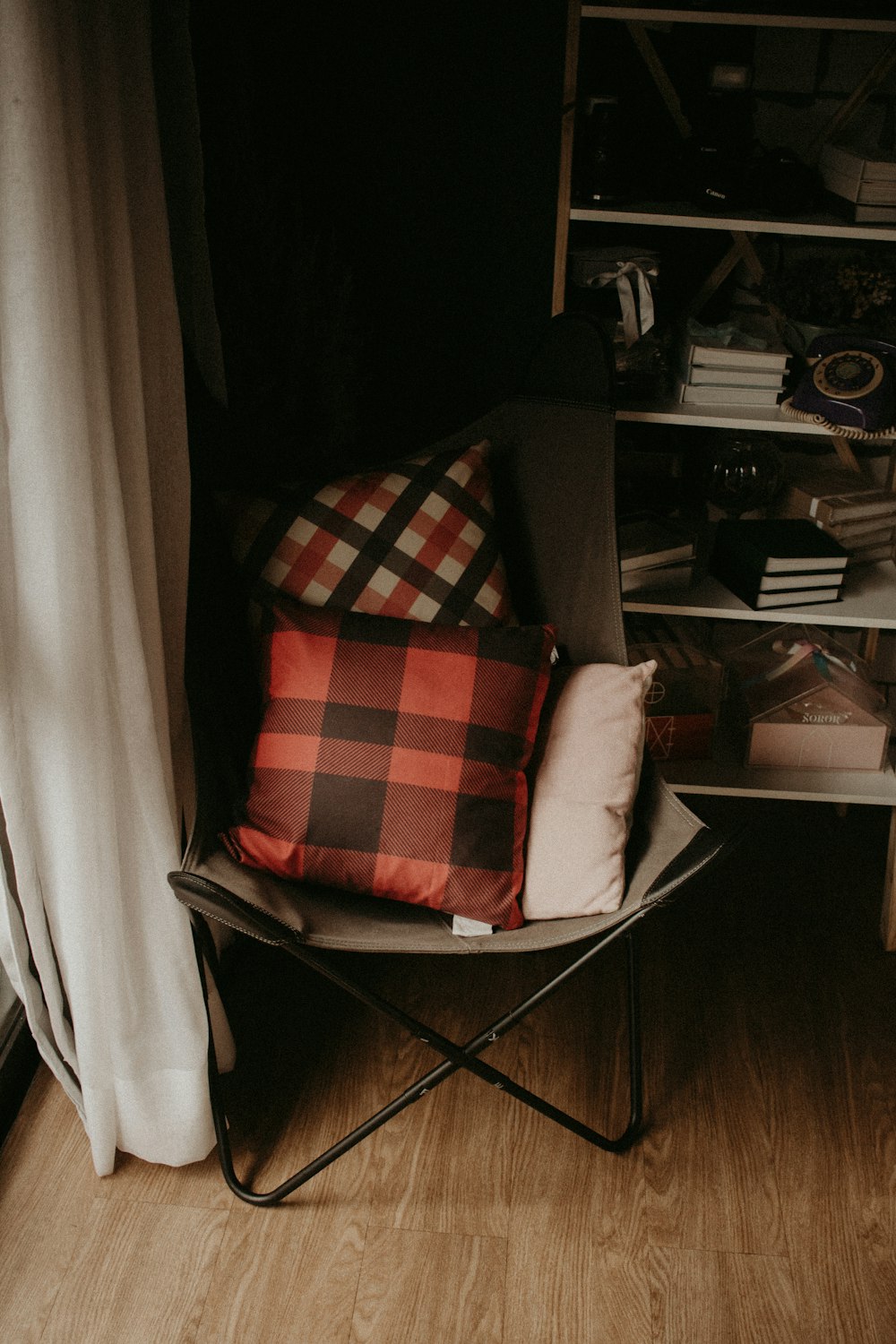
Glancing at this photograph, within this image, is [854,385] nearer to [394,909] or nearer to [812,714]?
[812,714]

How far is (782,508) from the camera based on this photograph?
7.34 ft

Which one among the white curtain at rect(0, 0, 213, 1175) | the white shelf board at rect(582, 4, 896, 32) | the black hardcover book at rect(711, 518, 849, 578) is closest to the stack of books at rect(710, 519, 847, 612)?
the black hardcover book at rect(711, 518, 849, 578)

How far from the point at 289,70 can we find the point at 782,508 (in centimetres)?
131

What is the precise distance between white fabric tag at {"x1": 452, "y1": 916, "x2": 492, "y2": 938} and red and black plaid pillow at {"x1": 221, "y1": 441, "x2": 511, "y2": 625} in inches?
18.3

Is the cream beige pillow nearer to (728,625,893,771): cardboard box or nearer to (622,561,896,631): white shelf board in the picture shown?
(622,561,896,631): white shelf board

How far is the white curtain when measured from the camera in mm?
1148

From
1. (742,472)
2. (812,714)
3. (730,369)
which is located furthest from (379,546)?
(812,714)

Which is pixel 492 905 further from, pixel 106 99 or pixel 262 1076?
pixel 106 99

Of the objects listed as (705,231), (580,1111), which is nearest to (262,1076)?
(580,1111)

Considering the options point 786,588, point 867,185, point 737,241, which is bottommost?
point 786,588

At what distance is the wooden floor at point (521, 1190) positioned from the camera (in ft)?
4.86

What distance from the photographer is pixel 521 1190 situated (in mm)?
1649

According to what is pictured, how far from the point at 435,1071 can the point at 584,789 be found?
A: 1.50 feet

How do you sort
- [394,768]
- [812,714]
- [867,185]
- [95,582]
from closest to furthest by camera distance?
[95,582], [394,768], [867,185], [812,714]
